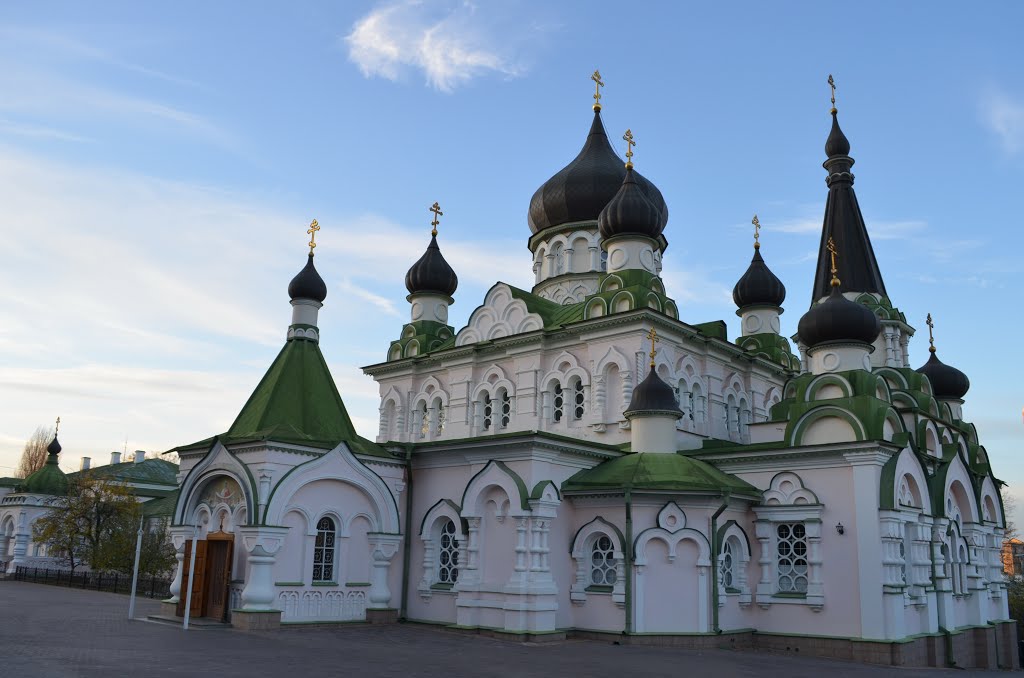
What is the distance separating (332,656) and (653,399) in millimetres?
7714

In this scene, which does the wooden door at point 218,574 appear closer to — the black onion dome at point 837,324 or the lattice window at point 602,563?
the lattice window at point 602,563

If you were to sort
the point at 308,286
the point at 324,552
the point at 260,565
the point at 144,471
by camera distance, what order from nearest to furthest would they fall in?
the point at 260,565 < the point at 324,552 < the point at 308,286 < the point at 144,471

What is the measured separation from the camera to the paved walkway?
30.8ft

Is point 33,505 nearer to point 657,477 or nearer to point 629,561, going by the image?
point 629,561

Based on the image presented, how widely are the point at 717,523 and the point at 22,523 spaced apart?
2724 cm

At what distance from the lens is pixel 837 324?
53.3 feet

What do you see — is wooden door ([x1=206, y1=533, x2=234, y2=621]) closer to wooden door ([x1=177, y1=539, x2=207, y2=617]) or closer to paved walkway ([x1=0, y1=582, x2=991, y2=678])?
wooden door ([x1=177, y1=539, x2=207, y2=617])

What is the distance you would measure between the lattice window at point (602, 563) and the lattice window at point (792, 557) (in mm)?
3125

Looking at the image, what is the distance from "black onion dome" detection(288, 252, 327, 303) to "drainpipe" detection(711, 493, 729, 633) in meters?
9.23

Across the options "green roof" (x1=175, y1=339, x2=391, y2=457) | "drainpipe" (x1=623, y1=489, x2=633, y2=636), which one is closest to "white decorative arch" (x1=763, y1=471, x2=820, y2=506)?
"drainpipe" (x1=623, y1=489, x2=633, y2=636)

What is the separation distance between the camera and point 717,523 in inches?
573

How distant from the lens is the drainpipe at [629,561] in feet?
45.3

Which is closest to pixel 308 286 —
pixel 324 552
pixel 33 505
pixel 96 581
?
pixel 324 552

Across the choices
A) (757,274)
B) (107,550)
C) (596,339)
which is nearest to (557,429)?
(596,339)
